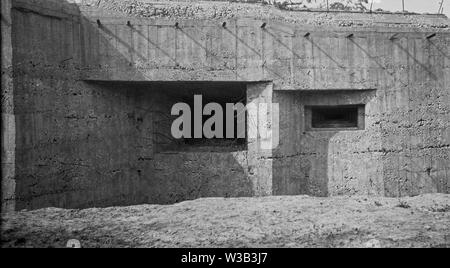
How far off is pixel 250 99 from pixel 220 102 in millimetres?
1216

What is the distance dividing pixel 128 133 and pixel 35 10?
3.02 m

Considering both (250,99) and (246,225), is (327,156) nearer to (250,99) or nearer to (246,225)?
(250,99)

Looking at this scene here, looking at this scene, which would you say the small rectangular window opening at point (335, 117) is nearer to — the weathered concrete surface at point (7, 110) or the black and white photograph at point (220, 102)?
the black and white photograph at point (220, 102)

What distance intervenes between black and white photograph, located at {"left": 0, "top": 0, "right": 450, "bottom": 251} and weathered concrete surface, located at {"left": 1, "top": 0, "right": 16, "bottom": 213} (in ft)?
0.15

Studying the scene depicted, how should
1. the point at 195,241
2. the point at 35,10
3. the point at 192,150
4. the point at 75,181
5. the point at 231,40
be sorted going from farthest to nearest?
1. the point at 192,150
2. the point at 231,40
3. the point at 75,181
4. the point at 35,10
5. the point at 195,241

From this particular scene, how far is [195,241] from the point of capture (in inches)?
138

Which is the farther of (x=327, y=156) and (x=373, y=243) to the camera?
(x=327, y=156)

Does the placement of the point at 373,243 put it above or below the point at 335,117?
below

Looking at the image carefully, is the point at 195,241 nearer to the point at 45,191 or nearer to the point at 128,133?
the point at 45,191

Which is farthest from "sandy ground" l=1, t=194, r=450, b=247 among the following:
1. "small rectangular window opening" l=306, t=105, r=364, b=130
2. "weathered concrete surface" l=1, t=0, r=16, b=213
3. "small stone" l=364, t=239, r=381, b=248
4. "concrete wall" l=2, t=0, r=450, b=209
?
"small rectangular window opening" l=306, t=105, r=364, b=130

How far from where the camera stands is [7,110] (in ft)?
19.5

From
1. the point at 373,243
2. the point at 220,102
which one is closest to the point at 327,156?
the point at 220,102

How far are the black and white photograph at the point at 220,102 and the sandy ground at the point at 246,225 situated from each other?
2272 millimetres
